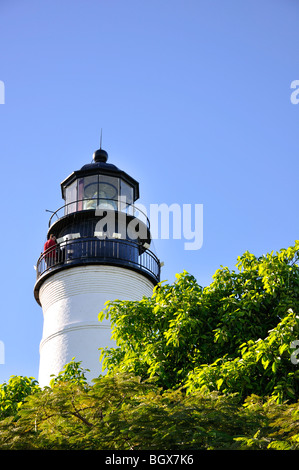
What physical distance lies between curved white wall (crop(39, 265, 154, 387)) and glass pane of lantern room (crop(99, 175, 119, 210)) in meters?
2.90

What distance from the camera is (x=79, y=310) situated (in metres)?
21.4

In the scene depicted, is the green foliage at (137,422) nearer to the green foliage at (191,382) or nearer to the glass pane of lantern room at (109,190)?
the green foliage at (191,382)

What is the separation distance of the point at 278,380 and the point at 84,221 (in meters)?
13.0

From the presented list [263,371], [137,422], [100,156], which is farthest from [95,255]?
[137,422]

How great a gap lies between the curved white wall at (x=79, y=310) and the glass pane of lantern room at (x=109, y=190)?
290 cm

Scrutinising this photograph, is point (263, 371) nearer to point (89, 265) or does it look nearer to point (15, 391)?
point (15, 391)

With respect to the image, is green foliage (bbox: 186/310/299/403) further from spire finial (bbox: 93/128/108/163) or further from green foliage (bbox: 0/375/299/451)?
spire finial (bbox: 93/128/108/163)

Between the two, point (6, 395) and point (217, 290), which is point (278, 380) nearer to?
point (217, 290)

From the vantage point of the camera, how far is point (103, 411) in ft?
32.1

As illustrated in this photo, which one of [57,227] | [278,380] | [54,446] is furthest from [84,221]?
[54,446]

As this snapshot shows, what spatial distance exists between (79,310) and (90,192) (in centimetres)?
489

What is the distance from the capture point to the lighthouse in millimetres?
20953

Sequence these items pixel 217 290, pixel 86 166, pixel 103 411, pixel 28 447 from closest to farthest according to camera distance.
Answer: pixel 28 447, pixel 103 411, pixel 217 290, pixel 86 166

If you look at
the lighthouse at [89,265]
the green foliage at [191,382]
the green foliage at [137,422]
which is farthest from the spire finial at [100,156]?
the green foliage at [137,422]
